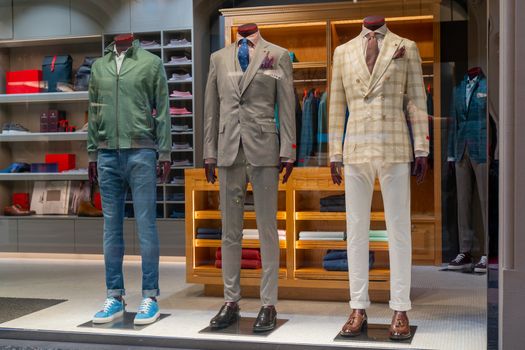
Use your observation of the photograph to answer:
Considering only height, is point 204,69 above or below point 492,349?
above

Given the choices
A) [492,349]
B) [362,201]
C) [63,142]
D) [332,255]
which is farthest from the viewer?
[63,142]

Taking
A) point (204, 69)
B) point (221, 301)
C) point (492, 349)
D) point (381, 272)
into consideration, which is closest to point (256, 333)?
point (221, 301)

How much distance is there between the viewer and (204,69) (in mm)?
4426

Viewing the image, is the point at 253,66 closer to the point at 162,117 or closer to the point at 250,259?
the point at 162,117

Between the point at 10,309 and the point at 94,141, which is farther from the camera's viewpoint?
the point at 10,309

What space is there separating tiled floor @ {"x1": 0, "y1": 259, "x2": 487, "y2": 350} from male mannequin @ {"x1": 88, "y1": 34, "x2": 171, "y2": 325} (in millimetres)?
108

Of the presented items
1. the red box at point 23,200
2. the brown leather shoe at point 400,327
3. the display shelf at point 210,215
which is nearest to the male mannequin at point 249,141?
the display shelf at point 210,215

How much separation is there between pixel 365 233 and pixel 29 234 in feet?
6.88

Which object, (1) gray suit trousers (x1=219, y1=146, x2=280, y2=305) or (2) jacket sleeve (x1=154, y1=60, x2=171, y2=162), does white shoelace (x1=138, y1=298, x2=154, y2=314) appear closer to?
(1) gray suit trousers (x1=219, y1=146, x2=280, y2=305)

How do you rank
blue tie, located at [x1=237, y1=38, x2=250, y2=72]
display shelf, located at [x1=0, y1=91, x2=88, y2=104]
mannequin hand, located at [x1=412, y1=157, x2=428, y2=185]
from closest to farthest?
mannequin hand, located at [x1=412, y1=157, x2=428, y2=185], blue tie, located at [x1=237, y1=38, x2=250, y2=72], display shelf, located at [x1=0, y1=91, x2=88, y2=104]

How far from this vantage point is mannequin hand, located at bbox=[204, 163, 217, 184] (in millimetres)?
4289

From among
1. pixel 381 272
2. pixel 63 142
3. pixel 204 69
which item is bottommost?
pixel 381 272

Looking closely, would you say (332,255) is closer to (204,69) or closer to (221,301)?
(221,301)

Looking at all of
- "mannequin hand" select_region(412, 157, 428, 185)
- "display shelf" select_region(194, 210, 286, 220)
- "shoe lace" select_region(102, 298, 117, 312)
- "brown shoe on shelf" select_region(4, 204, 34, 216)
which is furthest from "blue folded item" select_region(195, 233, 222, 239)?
"mannequin hand" select_region(412, 157, 428, 185)
